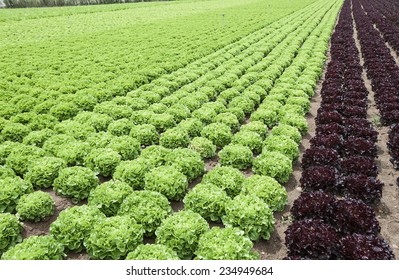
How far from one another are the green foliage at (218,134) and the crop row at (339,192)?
2.96 m

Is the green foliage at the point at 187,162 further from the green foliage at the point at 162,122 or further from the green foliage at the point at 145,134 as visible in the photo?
the green foliage at the point at 162,122

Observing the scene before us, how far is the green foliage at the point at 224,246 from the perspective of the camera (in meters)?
6.59

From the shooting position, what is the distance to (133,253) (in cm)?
669

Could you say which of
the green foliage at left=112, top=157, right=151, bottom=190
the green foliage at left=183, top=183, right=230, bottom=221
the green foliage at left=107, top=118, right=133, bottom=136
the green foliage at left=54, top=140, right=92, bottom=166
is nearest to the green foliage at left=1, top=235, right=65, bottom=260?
the green foliage at left=112, top=157, right=151, bottom=190

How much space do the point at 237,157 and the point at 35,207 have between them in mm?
6039

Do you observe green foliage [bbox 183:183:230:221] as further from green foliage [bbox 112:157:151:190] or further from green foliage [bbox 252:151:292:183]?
green foliage [bbox 252:151:292:183]

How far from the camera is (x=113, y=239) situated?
22.8 ft

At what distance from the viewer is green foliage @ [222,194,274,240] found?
7.59 m

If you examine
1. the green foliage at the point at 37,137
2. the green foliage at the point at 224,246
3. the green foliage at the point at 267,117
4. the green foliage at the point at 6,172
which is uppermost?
the green foliage at the point at 6,172

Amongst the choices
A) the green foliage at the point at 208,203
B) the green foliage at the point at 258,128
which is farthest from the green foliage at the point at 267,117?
the green foliage at the point at 208,203

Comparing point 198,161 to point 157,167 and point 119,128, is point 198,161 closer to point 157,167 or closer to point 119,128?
point 157,167

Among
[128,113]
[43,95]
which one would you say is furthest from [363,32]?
[43,95]

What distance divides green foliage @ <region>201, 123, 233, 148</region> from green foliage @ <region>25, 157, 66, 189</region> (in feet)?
17.2

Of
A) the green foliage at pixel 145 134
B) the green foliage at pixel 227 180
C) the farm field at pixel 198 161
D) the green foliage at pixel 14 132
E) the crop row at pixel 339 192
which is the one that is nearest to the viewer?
the crop row at pixel 339 192
